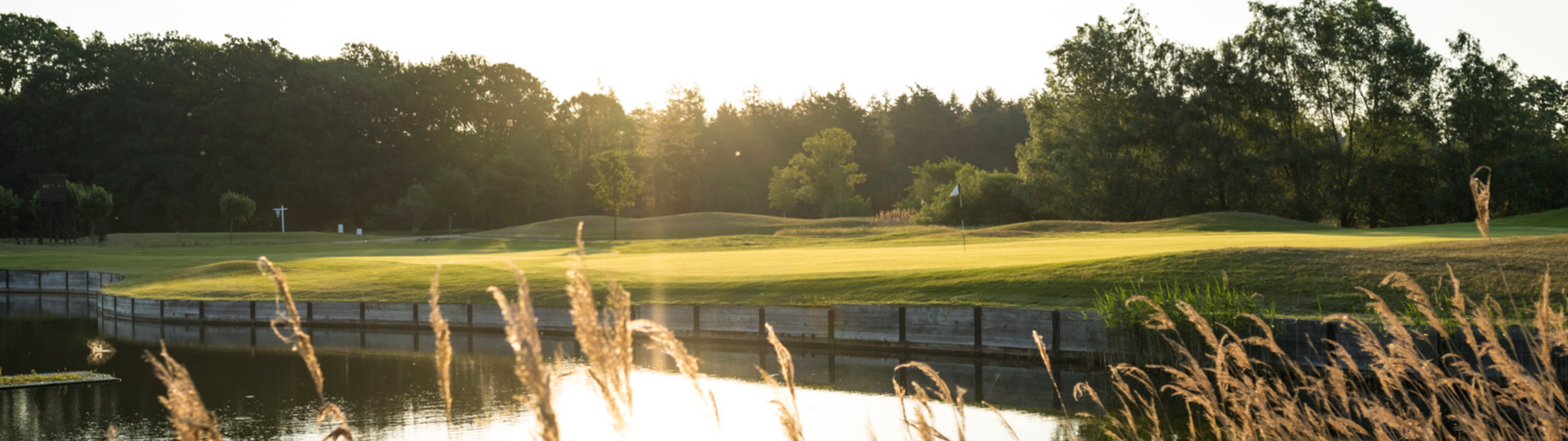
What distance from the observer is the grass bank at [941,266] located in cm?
1482

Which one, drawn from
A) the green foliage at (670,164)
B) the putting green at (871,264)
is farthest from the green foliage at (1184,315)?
the green foliage at (670,164)

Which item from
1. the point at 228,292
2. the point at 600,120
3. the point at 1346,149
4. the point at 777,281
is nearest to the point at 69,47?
the point at 600,120

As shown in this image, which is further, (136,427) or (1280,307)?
(1280,307)

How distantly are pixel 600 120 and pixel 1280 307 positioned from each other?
2620 inches

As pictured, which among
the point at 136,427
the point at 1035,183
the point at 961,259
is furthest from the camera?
Answer: the point at 1035,183

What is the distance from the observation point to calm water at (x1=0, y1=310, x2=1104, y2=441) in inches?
422

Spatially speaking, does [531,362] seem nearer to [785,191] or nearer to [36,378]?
[36,378]

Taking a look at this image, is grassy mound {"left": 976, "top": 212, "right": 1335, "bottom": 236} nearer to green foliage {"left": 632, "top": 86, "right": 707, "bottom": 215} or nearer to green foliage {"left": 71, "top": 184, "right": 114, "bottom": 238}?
green foliage {"left": 71, "top": 184, "right": 114, "bottom": 238}

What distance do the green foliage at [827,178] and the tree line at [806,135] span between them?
172mm

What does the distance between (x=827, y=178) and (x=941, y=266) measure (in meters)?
47.1

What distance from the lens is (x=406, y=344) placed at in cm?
1798

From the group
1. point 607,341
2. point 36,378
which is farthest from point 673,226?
point 607,341

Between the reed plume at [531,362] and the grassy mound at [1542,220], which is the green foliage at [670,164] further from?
the reed plume at [531,362]

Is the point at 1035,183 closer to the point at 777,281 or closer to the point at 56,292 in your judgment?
the point at 777,281
